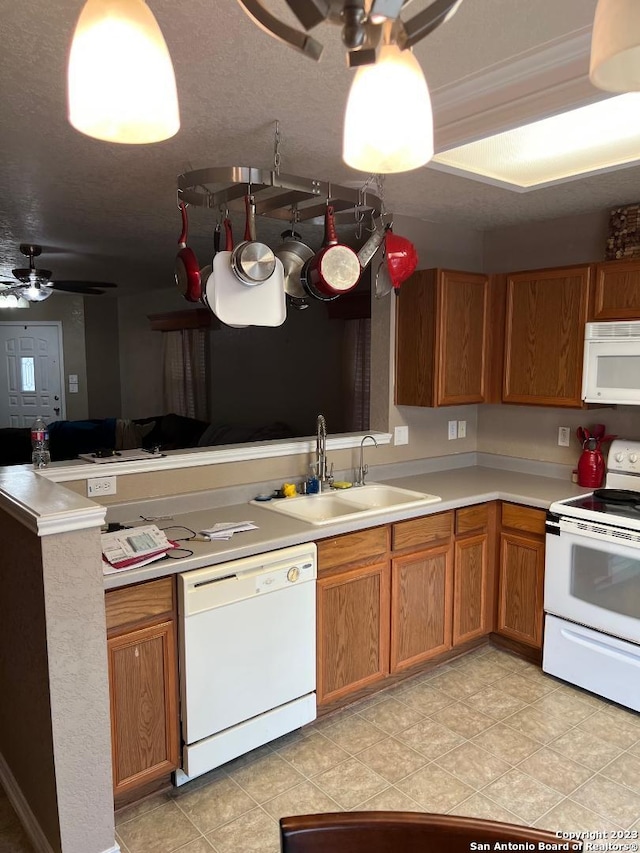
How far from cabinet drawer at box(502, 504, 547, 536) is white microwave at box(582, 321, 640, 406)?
62cm

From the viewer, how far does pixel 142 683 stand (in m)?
2.01

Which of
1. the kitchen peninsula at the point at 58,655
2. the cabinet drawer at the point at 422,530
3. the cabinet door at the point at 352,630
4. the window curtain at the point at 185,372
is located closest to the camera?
the kitchen peninsula at the point at 58,655

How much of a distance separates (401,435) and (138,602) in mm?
1920

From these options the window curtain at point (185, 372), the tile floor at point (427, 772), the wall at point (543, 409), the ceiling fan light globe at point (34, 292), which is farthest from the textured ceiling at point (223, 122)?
the window curtain at point (185, 372)

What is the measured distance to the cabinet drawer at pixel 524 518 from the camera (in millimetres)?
2975

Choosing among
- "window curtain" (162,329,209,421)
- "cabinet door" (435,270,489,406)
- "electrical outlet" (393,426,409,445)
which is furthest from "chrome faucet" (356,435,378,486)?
"window curtain" (162,329,209,421)

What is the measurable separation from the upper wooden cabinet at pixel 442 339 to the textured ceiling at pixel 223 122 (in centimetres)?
40

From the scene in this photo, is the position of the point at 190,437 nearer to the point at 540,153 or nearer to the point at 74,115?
the point at 540,153

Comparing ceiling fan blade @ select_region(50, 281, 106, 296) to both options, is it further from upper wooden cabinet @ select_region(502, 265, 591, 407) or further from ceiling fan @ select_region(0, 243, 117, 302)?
upper wooden cabinet @ select_region(502, 265, 591, 407)

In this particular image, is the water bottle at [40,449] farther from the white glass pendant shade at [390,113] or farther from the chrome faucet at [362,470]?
the white glass pendant shade at [390,113]

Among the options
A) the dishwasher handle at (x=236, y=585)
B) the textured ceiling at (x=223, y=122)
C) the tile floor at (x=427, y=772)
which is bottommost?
the tile floor at (x=427, y=772)

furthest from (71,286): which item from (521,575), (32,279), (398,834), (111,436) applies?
(398,834)

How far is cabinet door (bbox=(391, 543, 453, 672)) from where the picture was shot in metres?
2.79

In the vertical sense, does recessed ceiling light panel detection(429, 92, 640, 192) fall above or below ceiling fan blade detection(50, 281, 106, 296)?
above
